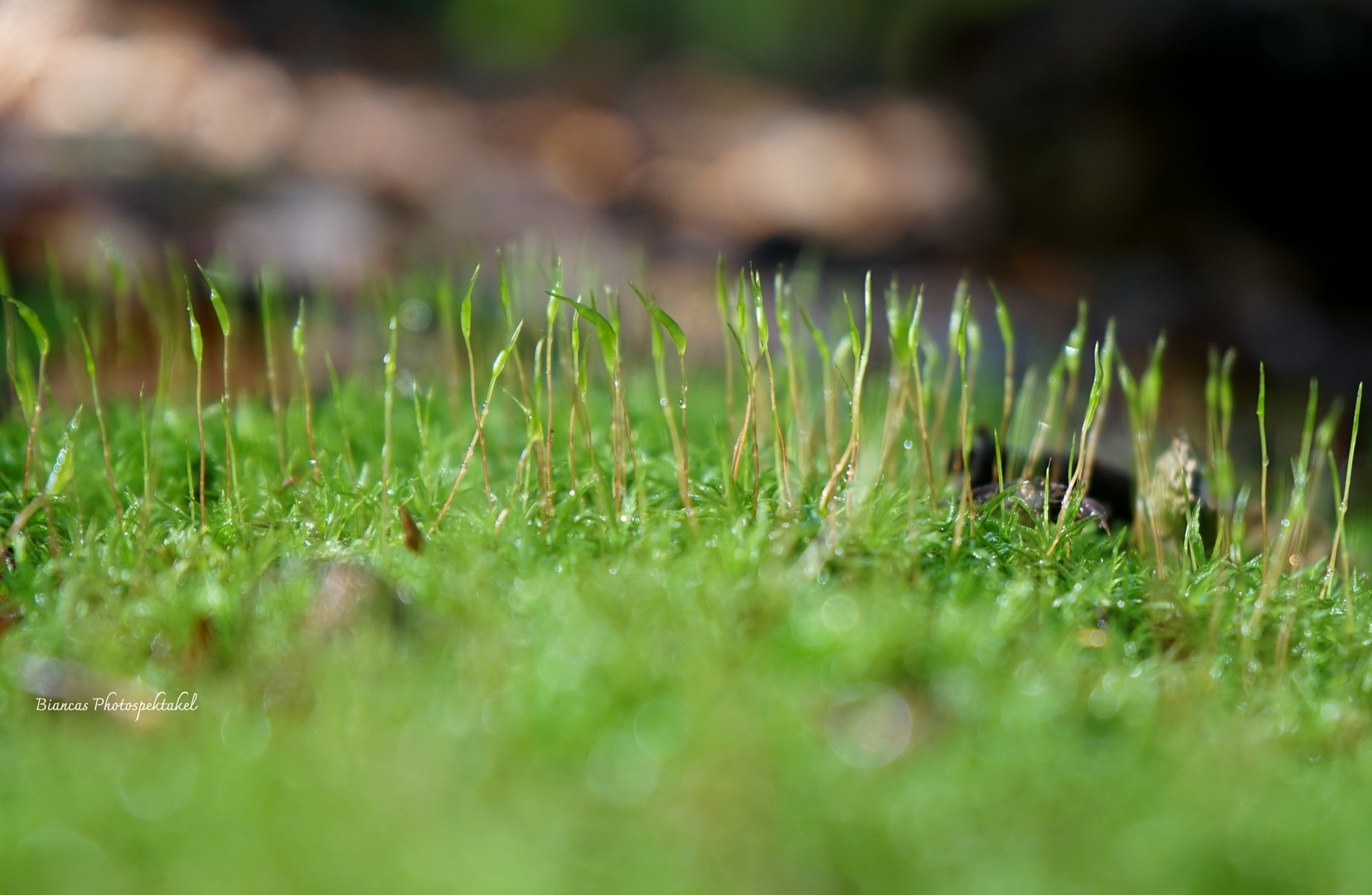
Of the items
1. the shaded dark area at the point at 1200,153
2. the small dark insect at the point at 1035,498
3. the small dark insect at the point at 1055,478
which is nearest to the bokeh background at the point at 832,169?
the shaded dark area at the point at 1200,153

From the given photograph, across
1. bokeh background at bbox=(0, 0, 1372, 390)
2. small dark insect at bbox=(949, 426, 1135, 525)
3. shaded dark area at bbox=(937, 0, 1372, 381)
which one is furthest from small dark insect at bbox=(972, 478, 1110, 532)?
shaded dark area at bbox=(937, 0, 1372, 381)

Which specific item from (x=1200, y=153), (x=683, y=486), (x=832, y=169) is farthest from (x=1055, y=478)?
(x=832, y=169)

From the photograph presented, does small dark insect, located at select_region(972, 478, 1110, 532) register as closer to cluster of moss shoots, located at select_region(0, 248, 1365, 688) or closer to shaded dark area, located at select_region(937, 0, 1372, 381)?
cluster of moss shoots, located at select_region(0, 248, 1365, 688)

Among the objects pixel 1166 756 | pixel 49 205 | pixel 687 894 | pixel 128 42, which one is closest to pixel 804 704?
pixel 687 894

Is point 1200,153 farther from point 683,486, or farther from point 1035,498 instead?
point 683,486

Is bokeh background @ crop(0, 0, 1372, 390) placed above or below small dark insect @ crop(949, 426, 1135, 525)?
above

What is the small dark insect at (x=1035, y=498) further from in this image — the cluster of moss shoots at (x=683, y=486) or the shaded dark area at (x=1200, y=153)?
the shaded dark area at (x=1200, y=153)

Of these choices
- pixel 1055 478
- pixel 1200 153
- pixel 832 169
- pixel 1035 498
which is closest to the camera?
pixel 1035 498

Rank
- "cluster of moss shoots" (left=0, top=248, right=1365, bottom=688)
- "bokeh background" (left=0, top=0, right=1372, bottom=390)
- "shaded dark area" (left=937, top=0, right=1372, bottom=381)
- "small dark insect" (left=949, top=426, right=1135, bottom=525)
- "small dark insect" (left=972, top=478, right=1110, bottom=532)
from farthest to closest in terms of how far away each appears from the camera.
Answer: "shaded dark area" (left=937, top=0, right=1372, bottom=381), "bokeh background" (left=0, top=0, right=1372, bottom=390), "small dark insect" (left=949, top=426, right=1135, bottom=525), "small dark insect" (left=972, top=478, right=1110, bottom=532), "cluster of moss shoots" (left=0, top=248, right=1365, bottom=688)

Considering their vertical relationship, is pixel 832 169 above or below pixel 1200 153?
below

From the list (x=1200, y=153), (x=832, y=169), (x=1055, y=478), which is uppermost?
(x=1200, y=153)
